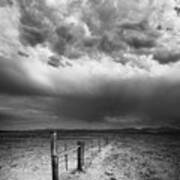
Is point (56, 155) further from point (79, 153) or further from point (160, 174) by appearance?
point (160, 174)

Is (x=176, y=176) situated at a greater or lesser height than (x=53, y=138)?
lesser

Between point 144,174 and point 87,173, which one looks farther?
point 144,174

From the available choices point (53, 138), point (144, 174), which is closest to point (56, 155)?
point (53, 138)

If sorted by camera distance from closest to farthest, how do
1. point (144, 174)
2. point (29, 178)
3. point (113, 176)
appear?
point (29, 178) < point (113, 176) < point (144, 174)

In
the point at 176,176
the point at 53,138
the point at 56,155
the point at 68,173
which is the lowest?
the point at 176,176

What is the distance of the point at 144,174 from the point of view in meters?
10.9

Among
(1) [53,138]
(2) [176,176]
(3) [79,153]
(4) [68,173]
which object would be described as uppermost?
(1) [53,138]

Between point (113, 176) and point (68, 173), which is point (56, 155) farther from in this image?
point (113, 176)

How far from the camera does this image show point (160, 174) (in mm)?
11062

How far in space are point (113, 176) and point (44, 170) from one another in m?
5.55

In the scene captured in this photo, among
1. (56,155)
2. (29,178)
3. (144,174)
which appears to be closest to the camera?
(56,155)

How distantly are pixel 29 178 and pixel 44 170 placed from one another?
1869mm

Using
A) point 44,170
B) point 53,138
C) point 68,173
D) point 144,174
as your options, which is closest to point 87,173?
point 68,173

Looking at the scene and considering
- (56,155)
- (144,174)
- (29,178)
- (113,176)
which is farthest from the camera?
(144,174)
